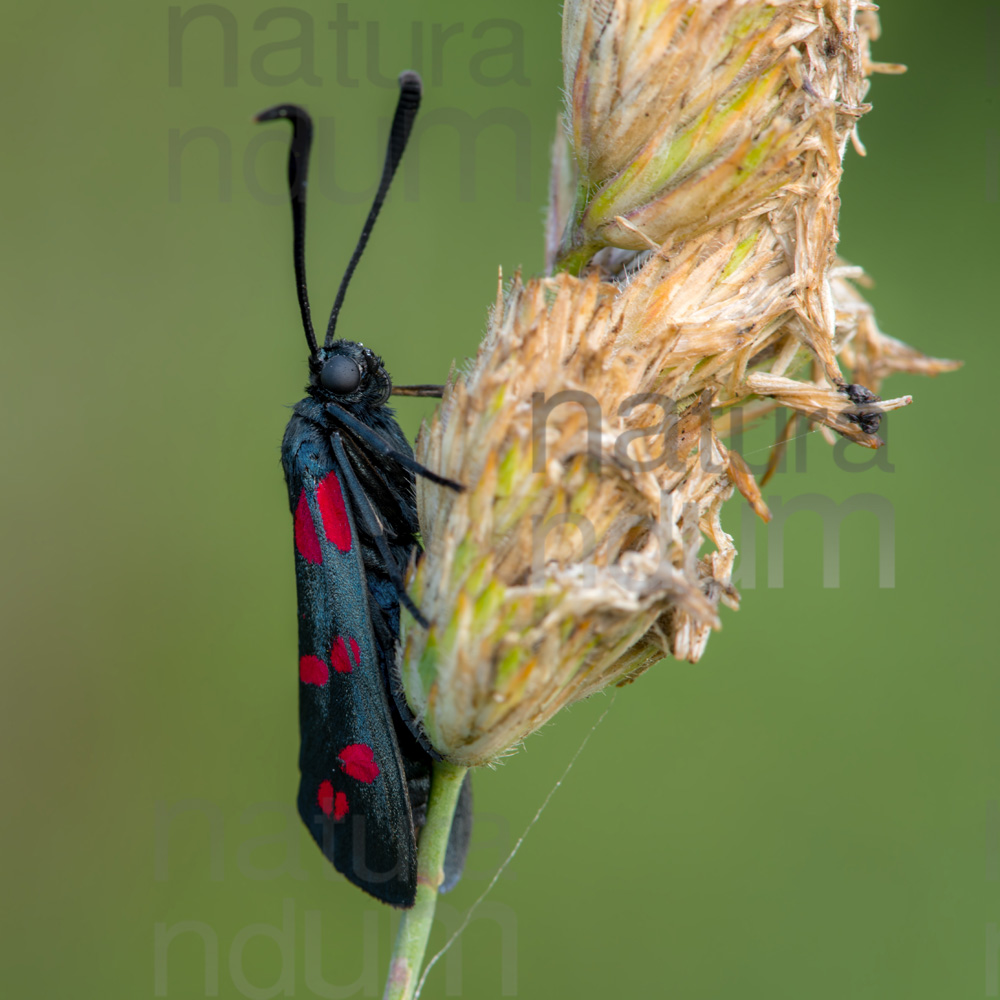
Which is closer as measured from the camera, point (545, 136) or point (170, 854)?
point (170, 854)

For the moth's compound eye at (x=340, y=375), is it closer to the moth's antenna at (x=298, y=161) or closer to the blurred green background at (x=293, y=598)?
the moth's antenna at (x=298, y=161)

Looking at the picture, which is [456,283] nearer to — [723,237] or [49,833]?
[723,237]

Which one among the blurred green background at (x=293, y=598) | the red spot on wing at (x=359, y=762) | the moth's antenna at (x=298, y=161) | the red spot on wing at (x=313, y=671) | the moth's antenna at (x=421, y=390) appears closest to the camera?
the moth's antenna at (x=298, y=161)

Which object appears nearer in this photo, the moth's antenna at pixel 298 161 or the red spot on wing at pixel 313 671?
the moth's antenna at pixel 298 161

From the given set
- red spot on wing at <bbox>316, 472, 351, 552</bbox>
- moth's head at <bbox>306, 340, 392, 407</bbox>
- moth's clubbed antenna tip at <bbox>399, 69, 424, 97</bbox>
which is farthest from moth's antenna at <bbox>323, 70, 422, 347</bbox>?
red spot on wing at <bbox>316, 472, 351, 552</bbox>

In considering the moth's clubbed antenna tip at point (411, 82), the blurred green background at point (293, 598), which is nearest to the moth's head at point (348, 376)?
the moth's clubbed antenna tip at point (411, 82)

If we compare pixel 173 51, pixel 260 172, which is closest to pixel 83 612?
pixel 260 172
